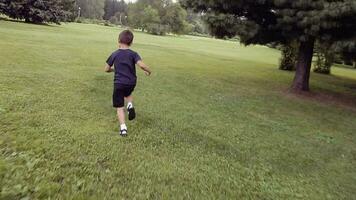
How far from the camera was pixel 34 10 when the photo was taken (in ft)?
101

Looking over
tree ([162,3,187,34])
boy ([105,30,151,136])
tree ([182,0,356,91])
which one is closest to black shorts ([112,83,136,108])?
boy ([105,30,151,136])

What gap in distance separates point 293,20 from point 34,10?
1080 inches

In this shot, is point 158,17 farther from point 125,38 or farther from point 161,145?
point 161,145

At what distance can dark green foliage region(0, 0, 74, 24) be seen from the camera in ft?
95.7

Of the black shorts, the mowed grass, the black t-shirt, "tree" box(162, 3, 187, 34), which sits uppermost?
"tree" box(162, 3, 187, 34)

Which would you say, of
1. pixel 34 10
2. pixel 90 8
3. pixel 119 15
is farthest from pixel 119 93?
pixel 119 15

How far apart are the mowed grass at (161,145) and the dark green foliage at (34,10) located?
23.0 m

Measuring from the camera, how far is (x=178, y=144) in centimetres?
502

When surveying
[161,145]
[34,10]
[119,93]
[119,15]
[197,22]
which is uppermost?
[119,15]

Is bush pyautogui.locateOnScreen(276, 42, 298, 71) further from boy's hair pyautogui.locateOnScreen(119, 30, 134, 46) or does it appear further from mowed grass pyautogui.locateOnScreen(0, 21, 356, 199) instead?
boy's hair pyautogui.locateOnScreen(119, 30, 134, 46)

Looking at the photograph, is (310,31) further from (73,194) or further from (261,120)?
(73,194)

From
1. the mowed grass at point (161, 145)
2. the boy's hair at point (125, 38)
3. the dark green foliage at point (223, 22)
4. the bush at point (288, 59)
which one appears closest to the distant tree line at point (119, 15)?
the dark green foliage at point (223, 22)

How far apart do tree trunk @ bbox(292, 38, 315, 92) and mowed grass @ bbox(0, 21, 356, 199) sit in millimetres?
2571

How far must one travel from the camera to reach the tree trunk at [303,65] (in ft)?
37.4
